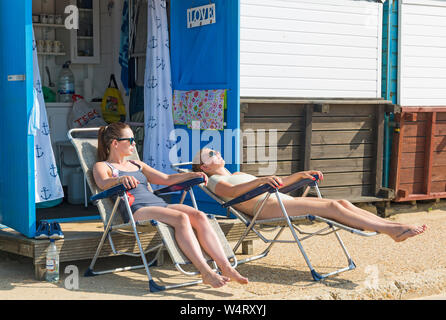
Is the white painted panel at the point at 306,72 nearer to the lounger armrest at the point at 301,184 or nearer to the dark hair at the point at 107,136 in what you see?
the lounger armrest at the point at 301,184

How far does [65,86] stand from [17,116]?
2897mm

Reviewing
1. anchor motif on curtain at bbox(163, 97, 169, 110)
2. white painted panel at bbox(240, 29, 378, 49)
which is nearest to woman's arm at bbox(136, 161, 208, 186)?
anchor motif on curtain at bbox(163, 97, 169, 110)

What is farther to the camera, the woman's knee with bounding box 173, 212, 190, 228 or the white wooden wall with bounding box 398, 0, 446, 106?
the white wooden wall with bounding box 398, 0, 446, 106

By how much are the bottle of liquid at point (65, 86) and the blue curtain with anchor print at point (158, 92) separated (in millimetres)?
1522

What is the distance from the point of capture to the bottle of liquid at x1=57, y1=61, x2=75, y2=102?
7246 mm

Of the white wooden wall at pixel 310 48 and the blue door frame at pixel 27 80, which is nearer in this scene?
the blue door frame at pixel 27 80

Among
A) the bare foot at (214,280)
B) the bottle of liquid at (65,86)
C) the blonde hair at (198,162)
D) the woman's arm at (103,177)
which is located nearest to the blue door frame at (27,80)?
the woman's arm at (103,177)

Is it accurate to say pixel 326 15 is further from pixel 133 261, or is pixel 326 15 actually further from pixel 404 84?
pixel 133 261

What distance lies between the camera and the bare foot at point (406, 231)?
4168mm

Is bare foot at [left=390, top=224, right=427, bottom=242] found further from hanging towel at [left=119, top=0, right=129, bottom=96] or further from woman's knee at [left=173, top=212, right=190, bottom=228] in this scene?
hanging towel at [left=119, top=0, right=129, bottom=96]

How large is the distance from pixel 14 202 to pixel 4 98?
743 mm

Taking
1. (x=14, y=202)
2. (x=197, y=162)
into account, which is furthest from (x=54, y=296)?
(x=197, y=162)

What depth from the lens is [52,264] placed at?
4.31 meters

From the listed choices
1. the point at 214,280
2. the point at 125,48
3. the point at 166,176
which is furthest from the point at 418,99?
the point at 214,280
